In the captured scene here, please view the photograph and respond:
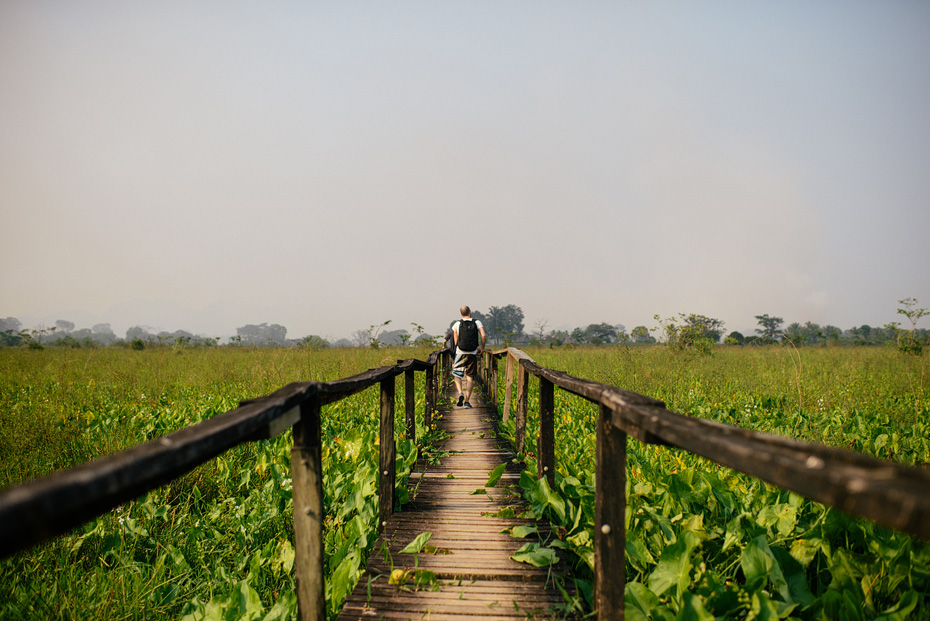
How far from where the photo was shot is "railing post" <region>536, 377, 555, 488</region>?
316 centimetres

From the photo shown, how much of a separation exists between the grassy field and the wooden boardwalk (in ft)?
0.58

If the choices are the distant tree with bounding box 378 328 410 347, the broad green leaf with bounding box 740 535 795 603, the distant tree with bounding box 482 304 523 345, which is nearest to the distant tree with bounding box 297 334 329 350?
the distant tree with bounding box 378 328 410 347

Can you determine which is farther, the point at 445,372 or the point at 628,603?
the point at 445,372

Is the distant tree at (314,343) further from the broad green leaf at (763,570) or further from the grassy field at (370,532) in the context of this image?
the broad green leaf at (763,570)

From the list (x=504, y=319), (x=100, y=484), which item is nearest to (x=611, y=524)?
(x=100, y=484)

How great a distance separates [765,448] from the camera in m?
0.97

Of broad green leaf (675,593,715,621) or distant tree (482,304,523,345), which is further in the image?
distant tree (482,304,523,345)

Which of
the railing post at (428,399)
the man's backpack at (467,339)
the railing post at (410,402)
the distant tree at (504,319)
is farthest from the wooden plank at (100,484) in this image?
the distant tree at (504,319)

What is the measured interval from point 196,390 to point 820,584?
901 centimetres

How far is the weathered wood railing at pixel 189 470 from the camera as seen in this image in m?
0.69

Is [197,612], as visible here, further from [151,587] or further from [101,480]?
[101,480]

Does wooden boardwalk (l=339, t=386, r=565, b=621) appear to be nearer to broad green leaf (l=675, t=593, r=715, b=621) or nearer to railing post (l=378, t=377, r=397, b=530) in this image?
railing post (l=378, t=377, r=397, b=530)

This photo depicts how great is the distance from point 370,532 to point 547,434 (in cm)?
136

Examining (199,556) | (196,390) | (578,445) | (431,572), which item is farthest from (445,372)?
(431,572)
